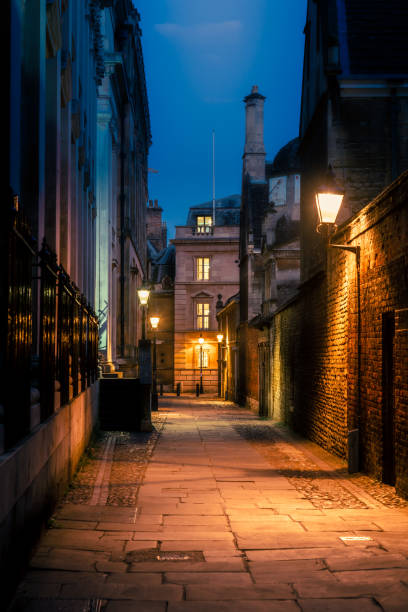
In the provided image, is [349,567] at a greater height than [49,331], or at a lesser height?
lesser

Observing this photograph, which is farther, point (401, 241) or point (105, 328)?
point (105, 328)

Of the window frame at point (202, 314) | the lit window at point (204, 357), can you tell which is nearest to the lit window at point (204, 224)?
the window frame at point (202, 314)

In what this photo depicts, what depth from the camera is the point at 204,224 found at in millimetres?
54219

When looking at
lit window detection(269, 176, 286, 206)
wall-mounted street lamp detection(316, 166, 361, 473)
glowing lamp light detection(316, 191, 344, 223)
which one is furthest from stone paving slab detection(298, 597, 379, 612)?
lit window detection(269, 176, 286, 206)

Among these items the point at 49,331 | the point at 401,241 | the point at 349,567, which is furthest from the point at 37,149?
the point at 349,567

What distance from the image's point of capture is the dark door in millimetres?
8633

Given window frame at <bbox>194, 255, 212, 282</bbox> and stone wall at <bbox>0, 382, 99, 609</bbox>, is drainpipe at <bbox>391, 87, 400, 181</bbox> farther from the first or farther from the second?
window frame at <bbox>194, 255, 212, 282</bbox>

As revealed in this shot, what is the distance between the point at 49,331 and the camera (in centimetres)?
726

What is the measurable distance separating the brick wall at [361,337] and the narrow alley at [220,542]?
0.85 metres

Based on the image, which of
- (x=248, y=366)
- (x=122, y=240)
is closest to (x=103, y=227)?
(x=122, y=240)

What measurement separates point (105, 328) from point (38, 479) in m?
20.5

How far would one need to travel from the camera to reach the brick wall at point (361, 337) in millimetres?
7906

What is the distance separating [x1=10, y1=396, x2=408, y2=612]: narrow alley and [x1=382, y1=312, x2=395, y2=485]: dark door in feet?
0.95

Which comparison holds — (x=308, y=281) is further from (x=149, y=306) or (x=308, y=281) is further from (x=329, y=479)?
(x=149, y=306)
